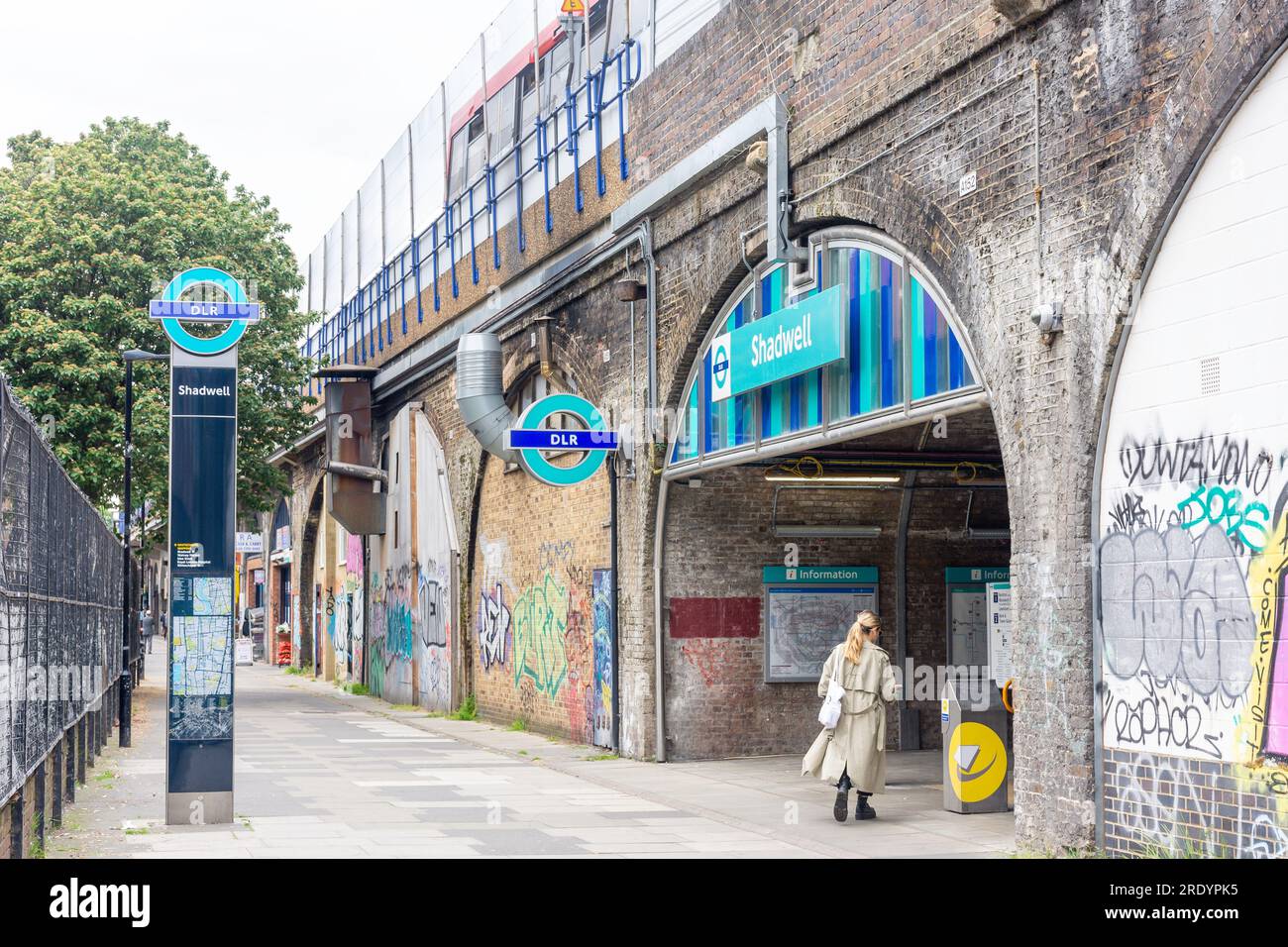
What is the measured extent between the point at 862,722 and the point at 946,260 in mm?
3614

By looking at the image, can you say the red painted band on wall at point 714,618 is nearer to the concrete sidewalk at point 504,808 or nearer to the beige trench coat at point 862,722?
the concrete sidewalk at point 504,808

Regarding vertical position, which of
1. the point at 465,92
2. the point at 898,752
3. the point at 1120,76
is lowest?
the point at 898,752

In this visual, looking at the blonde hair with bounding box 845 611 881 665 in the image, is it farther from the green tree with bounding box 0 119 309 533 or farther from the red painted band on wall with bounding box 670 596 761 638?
the green tree with bounding box 0 119 309 533

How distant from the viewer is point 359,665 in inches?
1321

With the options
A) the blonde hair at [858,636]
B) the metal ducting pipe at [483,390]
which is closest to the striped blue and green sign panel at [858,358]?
the blonde hair at [858,636]

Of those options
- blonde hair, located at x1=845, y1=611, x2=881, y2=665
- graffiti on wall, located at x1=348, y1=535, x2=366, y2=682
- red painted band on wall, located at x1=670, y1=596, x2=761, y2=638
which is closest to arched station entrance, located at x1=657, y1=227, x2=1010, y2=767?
red painted band on wall, located at x1=670, y1=596, x2=761, y2=638

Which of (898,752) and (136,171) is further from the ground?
(136,171)

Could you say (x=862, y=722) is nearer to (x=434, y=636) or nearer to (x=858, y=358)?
(x=858, y=358)

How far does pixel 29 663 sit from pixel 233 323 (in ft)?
10.7

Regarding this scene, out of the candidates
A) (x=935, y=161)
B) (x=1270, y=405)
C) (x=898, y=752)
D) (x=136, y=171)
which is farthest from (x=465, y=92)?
(x=1270, y=405)

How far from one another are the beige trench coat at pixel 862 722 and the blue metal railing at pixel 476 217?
7.70m

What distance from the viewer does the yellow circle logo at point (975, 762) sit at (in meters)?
12.4

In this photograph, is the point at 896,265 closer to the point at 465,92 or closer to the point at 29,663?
the point at 29,663

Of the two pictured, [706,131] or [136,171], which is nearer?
[706,131]
